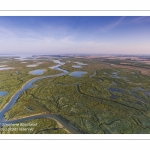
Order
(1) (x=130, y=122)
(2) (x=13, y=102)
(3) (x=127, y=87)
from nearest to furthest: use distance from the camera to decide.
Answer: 1. (1) (x=130, y=122)
2. (2) (x=13, y=102)
3. (3) (x=127, y=87)

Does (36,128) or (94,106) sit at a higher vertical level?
(94,106)

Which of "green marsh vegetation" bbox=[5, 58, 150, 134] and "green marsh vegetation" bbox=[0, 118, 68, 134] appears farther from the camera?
"green marsh vegetation" bbox=[5, 58, 150, 134]

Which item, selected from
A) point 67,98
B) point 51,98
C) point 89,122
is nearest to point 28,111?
point 51,98

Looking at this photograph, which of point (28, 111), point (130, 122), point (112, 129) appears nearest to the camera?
point (112, 129)

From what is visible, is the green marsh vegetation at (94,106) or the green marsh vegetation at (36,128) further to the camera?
the green marsh vegetation at (94,106)

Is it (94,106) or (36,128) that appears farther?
(94,106)
